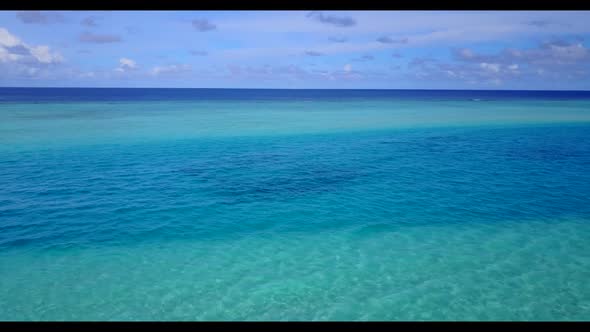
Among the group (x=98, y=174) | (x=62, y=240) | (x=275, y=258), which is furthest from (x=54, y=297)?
(x=98, y=174)

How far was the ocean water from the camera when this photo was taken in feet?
32.3

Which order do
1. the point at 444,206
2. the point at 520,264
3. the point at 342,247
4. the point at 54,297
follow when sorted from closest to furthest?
the point at 54,297 < the point at 520,264 < the point at 342,247 < the point at 444,206

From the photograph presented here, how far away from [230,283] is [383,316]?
427 centimetres

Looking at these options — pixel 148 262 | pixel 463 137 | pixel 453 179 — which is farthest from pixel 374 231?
pixel 463 137

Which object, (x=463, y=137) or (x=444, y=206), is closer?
(x=444, y=206)

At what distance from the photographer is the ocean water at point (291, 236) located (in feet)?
32.3

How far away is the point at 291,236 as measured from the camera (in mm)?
13953

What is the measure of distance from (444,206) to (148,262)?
1240cm

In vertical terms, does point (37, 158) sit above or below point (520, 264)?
above

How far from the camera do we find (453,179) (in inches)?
853

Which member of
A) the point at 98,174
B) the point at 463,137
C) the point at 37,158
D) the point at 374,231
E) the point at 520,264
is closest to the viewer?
the point at 520,264

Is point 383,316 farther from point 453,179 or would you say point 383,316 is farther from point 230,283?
point 453,179

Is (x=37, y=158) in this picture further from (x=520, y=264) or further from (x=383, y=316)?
(x=520, y=264)

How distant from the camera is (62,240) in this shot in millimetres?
13219
